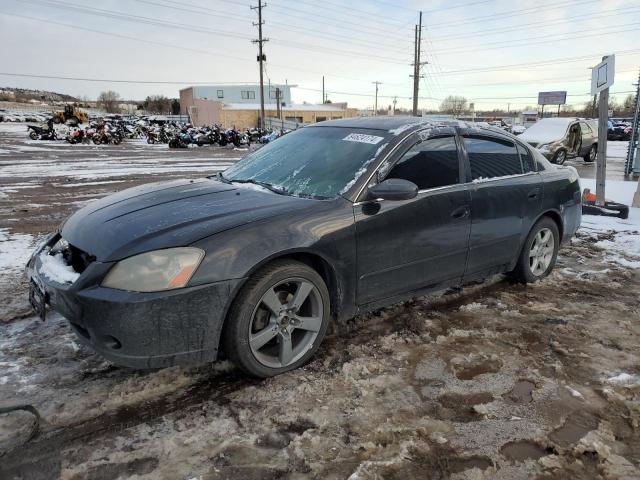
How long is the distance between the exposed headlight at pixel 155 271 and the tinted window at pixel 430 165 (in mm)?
1564

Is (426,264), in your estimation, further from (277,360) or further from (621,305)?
(621,305)

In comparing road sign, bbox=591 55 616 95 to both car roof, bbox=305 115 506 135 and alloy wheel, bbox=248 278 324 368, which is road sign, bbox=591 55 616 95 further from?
alloy wheel, bbox=248 278 324 368

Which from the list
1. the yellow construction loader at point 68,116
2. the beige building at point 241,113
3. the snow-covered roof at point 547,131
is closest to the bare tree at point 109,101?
the beige building at point 241,113

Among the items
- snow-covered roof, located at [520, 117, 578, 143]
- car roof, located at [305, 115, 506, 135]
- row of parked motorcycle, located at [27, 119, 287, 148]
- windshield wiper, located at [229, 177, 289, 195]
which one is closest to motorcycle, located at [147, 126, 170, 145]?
row of parked motorcycle, located at [27, 119, 287, 148]

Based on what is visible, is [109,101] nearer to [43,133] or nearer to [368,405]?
[43,133]

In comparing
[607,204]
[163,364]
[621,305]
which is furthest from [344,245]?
[607,204]

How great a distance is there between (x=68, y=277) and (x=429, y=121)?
2855 mm

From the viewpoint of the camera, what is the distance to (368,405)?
106 inches

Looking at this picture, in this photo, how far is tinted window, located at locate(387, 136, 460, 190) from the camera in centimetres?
350

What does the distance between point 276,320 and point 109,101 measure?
392 ft

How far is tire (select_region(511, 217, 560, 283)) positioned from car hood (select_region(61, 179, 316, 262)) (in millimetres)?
2523

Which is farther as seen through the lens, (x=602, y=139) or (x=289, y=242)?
(x=602, y=139)

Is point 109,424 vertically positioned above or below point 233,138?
below

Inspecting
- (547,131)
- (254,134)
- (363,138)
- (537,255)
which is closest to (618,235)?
(537,255)
